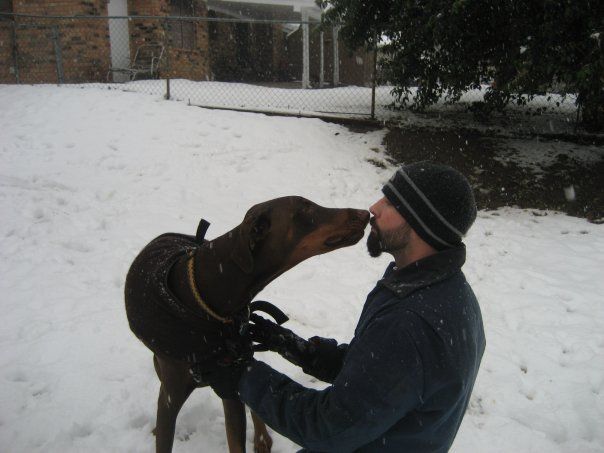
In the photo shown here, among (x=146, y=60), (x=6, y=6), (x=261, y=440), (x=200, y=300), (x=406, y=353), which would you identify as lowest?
(x=261, y=440)

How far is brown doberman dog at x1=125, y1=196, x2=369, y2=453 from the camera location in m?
1.94

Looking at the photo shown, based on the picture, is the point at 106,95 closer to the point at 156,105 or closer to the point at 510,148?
the point at 156,105

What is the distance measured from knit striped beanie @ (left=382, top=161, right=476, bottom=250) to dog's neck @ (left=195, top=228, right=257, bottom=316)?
808 millimetres

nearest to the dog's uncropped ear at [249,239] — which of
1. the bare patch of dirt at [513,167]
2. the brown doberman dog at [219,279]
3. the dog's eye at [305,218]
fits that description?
the brown doberman dog at [219,279]

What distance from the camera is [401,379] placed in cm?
121

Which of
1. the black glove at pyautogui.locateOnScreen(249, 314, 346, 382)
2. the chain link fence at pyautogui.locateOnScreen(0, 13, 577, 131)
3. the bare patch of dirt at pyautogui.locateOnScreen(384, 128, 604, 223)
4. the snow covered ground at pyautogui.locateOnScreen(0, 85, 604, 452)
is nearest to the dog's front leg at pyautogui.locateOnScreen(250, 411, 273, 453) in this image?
the snow covered ground at pyautogui.locateOnScreen(0, 85, 604, 452)

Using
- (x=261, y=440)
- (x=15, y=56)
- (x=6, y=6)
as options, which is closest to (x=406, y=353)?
(x=261, y=440)

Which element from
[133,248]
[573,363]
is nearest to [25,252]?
[133,248]

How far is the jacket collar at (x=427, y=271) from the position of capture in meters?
1.35

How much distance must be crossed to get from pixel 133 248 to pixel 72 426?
2.30m

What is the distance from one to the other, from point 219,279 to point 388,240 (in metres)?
0.80

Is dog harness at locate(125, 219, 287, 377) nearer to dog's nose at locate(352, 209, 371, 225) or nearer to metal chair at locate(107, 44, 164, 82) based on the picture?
dog's nose at locate(352, 209, 371, 225)

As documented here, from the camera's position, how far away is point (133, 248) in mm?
4793

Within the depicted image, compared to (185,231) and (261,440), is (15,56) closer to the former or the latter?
(185,231)
